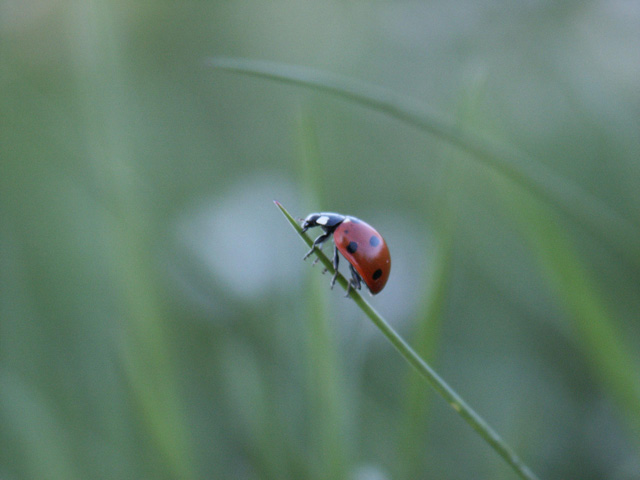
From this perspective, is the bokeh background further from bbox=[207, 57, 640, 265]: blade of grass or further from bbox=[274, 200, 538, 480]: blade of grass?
bbox=[274, 200, 538, 480]: blade of grass

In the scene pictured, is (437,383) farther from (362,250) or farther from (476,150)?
(362,250)

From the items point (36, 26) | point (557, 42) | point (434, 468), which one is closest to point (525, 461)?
point (434, 468)

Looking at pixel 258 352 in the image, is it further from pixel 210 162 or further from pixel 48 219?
pixel 210 162

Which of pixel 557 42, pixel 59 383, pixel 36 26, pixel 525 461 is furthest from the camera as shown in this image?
pixel 36 26

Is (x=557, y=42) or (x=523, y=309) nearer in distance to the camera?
(x=523, y=309)

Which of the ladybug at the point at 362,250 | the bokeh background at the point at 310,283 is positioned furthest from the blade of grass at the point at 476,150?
the ladybug at the point at 362,250

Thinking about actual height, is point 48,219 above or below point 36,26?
below

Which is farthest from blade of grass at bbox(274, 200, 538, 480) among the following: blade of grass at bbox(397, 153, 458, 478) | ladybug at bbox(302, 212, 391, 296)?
ladybug at bbox(302, 212, 391, 296)

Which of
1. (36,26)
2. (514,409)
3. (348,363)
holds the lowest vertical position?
(514,409)

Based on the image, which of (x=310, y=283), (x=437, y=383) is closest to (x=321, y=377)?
(x=310, y=283)
